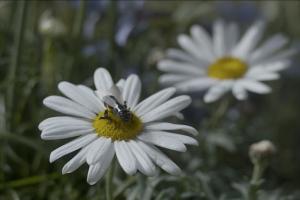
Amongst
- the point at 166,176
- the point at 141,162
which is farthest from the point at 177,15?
the point at 141,162

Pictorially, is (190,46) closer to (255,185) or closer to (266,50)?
(266,50)

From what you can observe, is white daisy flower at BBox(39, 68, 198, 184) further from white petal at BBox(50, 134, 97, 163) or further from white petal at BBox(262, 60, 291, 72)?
white petal at BBox(262, 60, 291, 72)

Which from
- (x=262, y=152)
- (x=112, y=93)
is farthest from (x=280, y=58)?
(x=112, y=93)

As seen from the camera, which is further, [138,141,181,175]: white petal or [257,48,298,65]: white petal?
[257,48,298,65]: white petal

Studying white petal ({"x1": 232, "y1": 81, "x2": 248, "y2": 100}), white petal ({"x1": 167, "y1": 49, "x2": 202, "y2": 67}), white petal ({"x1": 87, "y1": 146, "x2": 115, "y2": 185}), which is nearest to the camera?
white petal ({"x1": 87, "y1": 146, "x2": 115, "y2": 185})

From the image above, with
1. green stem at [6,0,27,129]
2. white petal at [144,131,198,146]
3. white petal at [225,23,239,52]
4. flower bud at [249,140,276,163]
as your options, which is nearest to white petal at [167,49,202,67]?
white petal at [225,23,239,52]

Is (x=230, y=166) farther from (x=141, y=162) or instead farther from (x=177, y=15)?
(x=141, y=162)
